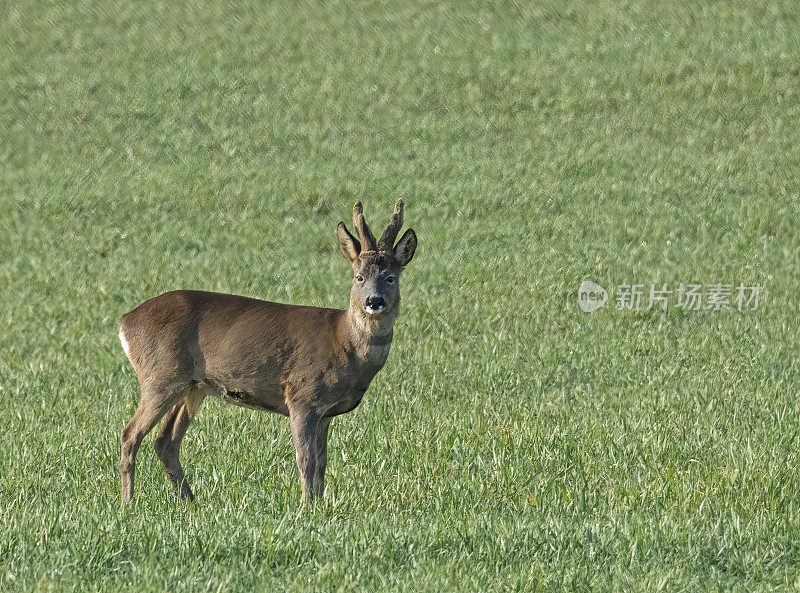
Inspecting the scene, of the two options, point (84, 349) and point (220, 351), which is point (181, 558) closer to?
point (220, 351)

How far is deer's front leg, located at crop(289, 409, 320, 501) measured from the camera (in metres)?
6.79

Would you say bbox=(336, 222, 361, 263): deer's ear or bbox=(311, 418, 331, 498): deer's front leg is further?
Answer: bbox=(311, 418, 331, 498): deer's front leg

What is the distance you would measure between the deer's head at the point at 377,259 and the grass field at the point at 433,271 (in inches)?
47.8

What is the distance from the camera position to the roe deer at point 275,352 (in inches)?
263

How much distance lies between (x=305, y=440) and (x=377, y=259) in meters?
1.12

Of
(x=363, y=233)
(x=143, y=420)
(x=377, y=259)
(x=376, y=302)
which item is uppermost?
(x=363, y=233)

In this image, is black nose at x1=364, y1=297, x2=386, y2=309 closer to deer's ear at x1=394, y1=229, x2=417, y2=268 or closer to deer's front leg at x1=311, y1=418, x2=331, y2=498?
deer's ear at x1=394, y1=229, x2=417, y2=268

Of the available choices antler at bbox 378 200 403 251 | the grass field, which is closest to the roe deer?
antler at bbox 378 200 403 251

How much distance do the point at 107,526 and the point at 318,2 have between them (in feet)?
97.0

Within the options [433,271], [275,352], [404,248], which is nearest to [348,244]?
[404,248]

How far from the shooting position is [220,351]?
704cm

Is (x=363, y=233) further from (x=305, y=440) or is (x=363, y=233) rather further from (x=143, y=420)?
(x=143, y=420)

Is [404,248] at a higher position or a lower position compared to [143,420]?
higher

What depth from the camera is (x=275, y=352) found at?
274 inches
